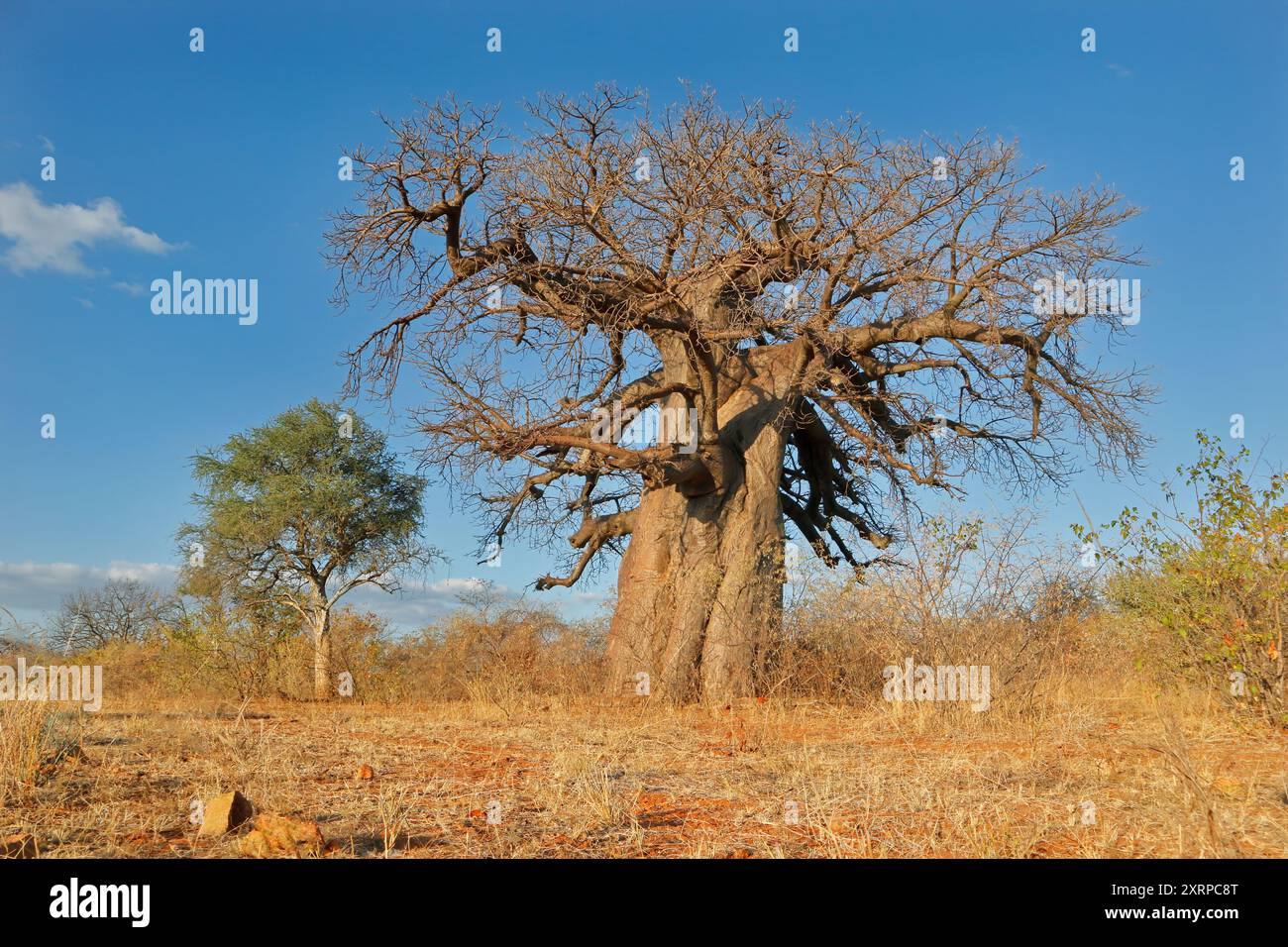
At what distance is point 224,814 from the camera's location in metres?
3.46

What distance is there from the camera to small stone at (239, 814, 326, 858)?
10.4ft

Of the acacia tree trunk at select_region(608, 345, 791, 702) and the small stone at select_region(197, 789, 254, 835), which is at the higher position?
the acacia tree trunk at select_region(608, 345, 791, 702)

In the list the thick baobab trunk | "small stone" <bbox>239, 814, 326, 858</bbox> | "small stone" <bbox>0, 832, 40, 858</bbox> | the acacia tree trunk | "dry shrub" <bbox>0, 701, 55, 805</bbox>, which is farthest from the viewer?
the thick baobab trunk

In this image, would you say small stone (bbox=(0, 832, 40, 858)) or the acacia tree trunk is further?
the acacia tree trunk

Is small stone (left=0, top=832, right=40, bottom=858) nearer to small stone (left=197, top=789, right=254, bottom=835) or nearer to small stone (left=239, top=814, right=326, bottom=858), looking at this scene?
small stone (left=197, top=789, right=254, bottom=835)

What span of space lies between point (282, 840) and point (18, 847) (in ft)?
3.25

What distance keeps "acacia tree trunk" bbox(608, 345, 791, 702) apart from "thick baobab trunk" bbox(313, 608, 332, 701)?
13.1ft

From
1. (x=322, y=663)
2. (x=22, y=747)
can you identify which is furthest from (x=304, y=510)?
(x=22, y=747)

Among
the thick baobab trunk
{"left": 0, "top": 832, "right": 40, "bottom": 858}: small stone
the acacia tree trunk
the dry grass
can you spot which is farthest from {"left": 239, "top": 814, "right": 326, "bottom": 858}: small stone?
the thick baobab trunk

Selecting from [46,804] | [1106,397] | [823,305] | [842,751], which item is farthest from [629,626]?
[46,804]

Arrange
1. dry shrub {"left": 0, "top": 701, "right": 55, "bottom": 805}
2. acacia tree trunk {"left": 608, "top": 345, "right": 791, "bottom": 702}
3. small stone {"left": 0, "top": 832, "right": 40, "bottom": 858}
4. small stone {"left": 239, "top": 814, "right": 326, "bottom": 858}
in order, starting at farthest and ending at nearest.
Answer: acacia tree trunk {"left": 608, "top": 345, "right": 791, "bottom": 702} < dry shrub {"left": 0, "top": 701, "right": 55, "bottom": 805} < small stone {"left": 0, "top": 832, "right": 40, "bottom": 858} < small stone {"left": 239, "top": 814, "right": 326, "bottom": 858}

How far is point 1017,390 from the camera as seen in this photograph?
10.7 meters
